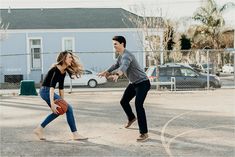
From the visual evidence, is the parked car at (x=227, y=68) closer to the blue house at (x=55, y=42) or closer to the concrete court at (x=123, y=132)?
the blue house at (x=55, y=42)

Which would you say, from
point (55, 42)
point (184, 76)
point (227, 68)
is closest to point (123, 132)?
point (184, 76)

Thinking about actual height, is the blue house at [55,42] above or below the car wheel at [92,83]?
above

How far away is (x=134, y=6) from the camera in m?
29.5

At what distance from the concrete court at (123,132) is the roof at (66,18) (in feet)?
62.6

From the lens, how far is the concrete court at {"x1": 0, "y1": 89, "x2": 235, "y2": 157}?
656cm

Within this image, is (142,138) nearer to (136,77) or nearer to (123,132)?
(123,132)

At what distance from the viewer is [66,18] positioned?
107ft

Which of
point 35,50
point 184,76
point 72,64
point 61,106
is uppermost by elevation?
point 35,50

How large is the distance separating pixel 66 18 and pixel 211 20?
570 inches

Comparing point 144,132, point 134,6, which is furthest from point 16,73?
point 144,132

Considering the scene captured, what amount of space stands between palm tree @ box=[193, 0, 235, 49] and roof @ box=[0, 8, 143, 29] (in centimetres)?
907

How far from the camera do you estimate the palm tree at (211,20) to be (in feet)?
126

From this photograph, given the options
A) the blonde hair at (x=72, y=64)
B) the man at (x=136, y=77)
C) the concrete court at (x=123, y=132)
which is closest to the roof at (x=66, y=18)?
the concrete court at (x=123, y=132)

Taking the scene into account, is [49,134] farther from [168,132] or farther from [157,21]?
[157,21]
